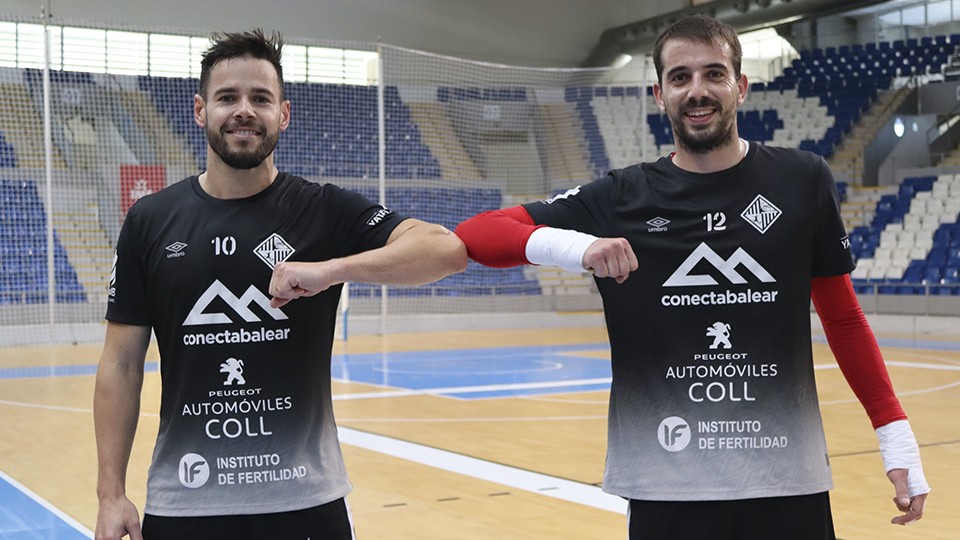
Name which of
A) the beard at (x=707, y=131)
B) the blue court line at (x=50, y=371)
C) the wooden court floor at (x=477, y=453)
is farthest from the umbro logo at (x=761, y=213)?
the blue court line at (x=50, y=371)

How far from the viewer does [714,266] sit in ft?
8.52

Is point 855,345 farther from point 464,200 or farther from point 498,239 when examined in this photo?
point 464,200

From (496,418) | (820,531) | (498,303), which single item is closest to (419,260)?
(820,531)

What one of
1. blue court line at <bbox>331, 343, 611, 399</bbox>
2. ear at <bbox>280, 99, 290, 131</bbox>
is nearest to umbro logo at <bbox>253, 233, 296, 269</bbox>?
ear at <bbox>280, 99, 290, 131</bbox>

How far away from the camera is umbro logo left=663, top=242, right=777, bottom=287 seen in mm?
2582

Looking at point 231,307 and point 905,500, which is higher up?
point 231,307

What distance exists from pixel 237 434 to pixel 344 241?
20.1 inches

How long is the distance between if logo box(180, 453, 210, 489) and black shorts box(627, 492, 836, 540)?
39.4 inches

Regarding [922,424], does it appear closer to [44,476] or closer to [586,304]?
[44,476]

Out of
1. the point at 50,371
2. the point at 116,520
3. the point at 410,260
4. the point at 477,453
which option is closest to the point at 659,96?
the point at 410,260

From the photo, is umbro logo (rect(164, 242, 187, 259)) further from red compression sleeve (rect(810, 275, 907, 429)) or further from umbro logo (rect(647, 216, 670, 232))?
red compression sleeve (rect(810, 275, 907, 429))

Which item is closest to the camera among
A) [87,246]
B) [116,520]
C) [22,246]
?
[116,520]

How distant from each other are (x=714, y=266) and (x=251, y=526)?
121cm

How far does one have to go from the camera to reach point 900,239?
20531 millimetres
